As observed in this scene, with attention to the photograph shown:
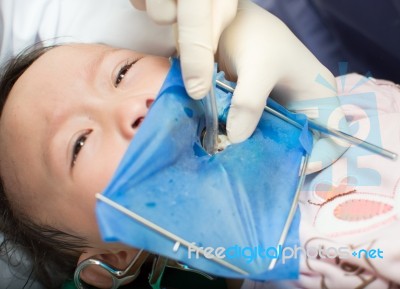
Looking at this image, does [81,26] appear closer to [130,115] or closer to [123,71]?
[123,71]

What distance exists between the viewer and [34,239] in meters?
1.12

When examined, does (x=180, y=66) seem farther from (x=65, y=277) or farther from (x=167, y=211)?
(x=65, y=277)

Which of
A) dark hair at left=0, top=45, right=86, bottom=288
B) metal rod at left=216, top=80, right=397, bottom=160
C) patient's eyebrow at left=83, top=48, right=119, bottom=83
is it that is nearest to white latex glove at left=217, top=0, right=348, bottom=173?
metal rod at left=216, top=80, right=397, bottom=160

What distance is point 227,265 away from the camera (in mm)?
727

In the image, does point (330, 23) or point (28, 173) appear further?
point (330, 23)

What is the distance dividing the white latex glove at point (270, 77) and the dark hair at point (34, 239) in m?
0.43

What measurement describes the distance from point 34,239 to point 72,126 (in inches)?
13.9

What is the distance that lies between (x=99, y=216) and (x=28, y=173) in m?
0.36

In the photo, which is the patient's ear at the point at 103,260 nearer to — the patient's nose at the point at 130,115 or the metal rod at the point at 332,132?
the patient's nose at the point at 130,115

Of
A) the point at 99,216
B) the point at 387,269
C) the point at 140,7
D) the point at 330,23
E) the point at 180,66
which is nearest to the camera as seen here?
the point at 99,216

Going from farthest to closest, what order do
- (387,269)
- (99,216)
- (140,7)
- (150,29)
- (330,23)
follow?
(330,23)
(150,29)
(140,7)
(387,269)
(99,216)

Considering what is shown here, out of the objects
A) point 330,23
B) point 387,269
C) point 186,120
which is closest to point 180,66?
point 186,120

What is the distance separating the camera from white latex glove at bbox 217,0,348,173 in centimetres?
92

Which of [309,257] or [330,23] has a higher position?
[330,23]
